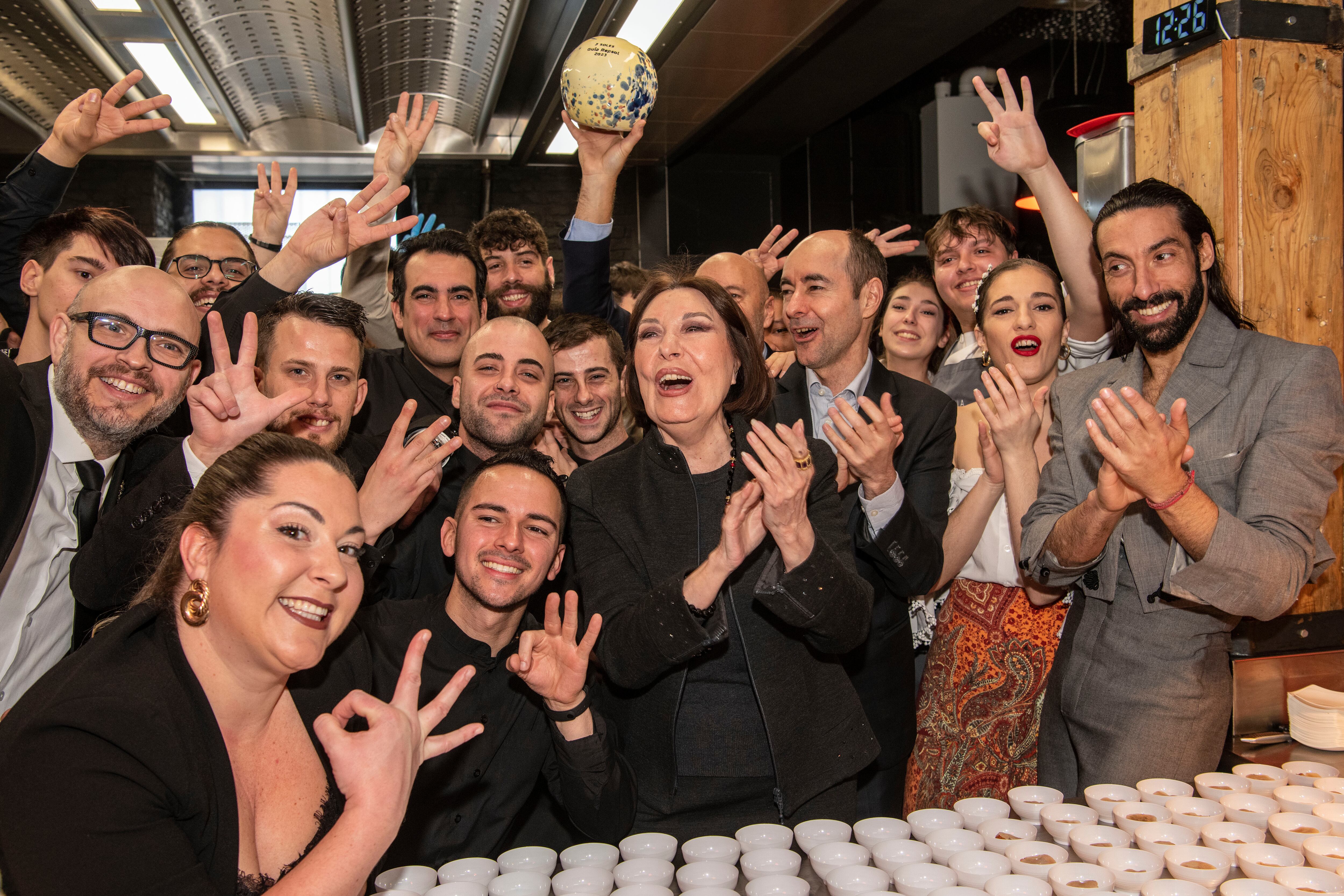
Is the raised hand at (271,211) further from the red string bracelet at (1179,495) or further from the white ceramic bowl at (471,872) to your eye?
the red string bracelet at (1179,495)

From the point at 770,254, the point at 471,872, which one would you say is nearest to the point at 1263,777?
the point at 471,872

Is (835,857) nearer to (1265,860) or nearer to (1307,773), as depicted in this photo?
(1265,860)

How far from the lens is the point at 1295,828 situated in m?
1.60

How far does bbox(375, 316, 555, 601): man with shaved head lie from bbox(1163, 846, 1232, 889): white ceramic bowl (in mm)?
1770

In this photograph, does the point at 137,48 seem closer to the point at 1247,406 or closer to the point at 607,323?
the point at 607,323

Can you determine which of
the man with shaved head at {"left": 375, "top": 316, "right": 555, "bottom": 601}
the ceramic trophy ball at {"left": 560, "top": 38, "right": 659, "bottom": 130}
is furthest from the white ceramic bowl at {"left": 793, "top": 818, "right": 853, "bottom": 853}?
the ceramic trophy ball at {"left": 560, "top": 38, "right": 659, "bottom": 130}

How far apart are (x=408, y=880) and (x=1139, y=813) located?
3.99ft

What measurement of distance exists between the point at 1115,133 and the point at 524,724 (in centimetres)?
240

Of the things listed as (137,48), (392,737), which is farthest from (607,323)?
(137,48)

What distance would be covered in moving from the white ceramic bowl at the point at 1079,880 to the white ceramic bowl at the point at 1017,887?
1 cm

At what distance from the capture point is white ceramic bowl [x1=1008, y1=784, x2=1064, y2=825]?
172 centimetres

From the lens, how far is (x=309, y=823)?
1652 millimetres

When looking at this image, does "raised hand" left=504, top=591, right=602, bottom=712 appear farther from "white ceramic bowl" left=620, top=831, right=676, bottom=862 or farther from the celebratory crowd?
"white ceramic bowl" left=620, top=831, right=676, bottom=862

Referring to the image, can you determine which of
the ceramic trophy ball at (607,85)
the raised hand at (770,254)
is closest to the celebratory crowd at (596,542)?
the ceramic trophy ball at (607,85)
